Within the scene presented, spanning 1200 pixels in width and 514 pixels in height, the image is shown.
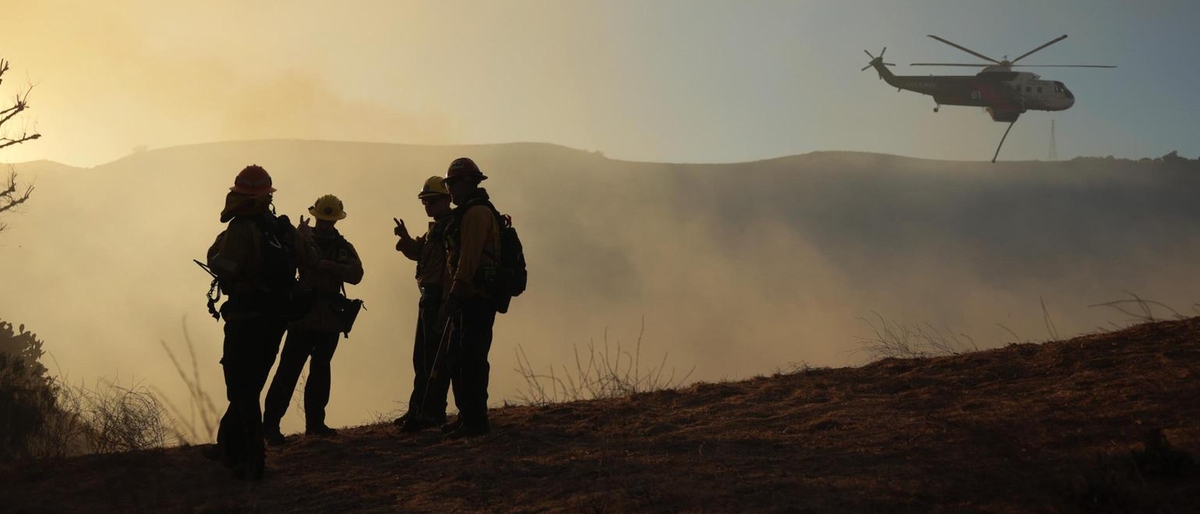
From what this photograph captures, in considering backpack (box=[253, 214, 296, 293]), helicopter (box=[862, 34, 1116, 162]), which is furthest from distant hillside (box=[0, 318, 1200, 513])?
helicopter (box=[862, 34, 1116, 162])

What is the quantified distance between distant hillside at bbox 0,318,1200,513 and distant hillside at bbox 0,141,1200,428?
144 feet

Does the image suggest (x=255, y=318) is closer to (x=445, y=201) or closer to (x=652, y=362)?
(x=445, y=201)

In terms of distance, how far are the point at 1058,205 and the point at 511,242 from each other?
88479mm

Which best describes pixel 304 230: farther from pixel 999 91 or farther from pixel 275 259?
pixel 999 91

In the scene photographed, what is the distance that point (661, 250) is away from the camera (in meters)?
82.4

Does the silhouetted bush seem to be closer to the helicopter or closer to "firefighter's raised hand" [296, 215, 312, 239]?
"firefighter's raised hand" [296, 215, 312, 239]

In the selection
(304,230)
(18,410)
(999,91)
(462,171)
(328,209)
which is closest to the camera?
(304,230)

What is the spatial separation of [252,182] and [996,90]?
4811 cm

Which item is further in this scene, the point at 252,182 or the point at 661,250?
the point at 661,250

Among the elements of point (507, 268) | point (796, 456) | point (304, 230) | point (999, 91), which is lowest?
point (796, 456)

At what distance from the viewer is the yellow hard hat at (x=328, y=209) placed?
837 cm

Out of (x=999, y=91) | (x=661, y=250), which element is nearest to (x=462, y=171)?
(x=999, y=91)

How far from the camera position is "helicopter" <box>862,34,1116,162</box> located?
47000 mm

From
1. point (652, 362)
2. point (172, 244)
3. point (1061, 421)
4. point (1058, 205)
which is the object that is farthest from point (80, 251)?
point (1061, 421)
